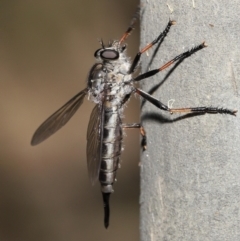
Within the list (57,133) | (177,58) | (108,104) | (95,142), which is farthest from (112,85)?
(57,133)

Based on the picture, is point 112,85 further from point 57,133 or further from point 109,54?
point 57,133

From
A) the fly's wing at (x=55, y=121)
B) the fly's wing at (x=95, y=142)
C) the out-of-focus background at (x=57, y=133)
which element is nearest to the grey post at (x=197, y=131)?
the fly's wing at (x=95, y=142)

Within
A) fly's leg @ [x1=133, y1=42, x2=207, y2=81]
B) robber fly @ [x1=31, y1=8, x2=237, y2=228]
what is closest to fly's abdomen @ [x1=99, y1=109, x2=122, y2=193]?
robber fly @ [x1=31, y1=8, x2=237, y2=228]

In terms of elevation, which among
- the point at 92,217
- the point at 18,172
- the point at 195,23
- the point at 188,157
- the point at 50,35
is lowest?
the point at 92,217

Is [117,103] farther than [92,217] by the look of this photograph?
No

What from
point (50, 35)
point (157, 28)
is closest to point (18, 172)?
point (50, 35)

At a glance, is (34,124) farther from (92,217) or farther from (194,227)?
(194,227)

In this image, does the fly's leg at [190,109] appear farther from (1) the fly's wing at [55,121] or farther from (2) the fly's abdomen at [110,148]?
(1) the fly's wing at [55,121]
